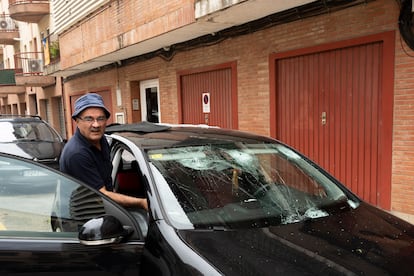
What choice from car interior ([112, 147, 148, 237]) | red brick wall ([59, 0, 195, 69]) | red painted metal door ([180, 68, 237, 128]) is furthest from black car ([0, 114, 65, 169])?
car interior ([112, 147, 148, 237])

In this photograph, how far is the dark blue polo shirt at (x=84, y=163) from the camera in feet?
8.56

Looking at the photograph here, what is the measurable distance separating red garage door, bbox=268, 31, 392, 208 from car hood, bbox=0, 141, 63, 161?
4.03 metres

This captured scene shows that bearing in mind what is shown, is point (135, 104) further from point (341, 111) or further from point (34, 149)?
point (341, 111)

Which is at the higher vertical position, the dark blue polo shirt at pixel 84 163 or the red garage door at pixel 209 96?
the red garage door at pixel 209 96

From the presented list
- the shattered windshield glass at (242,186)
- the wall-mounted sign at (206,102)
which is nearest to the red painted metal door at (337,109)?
the wall-mounted sign at (206,102)

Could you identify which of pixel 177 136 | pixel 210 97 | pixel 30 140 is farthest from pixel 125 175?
pixel 210 97

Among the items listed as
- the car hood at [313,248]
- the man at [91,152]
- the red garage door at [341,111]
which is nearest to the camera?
the car hood at [313,248]

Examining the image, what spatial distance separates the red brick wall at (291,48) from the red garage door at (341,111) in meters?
0.17

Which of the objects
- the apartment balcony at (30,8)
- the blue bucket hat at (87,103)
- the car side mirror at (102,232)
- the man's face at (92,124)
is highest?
the apartment balcony at (30,8)

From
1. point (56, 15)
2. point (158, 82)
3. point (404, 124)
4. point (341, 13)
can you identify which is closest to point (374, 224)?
point (404, 124)

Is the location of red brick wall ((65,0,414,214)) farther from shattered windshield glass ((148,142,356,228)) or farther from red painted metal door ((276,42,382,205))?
shattered windshield glass ((148,142,356,228))

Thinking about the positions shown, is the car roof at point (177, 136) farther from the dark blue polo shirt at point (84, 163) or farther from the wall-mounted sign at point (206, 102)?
the wall-mounted sign at point (206, 102)

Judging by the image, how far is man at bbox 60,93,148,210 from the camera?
2.61 meters

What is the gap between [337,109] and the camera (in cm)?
561
